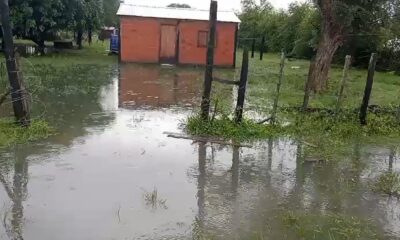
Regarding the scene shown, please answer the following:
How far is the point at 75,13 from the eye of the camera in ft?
80.3

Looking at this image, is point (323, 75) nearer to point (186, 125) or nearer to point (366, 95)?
point (366, 95)

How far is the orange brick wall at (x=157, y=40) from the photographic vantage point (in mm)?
23750

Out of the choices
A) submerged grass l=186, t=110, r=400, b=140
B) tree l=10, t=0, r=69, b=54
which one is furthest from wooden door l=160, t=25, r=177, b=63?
submerged grass l=186, t=110, r=400, b=140

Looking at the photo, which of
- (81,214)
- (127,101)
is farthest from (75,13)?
(81,214)

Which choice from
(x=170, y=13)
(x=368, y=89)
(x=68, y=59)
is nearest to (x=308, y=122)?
(x=368, y=89)

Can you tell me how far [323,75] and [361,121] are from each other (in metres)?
5.47

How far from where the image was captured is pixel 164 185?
7.23 m

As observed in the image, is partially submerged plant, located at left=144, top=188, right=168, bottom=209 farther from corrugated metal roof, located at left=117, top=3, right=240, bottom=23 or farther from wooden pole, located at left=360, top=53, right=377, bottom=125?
corrugated metal roof, located at left=117, top=3, right=240, bottom=23

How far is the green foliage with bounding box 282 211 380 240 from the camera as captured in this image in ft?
19.1

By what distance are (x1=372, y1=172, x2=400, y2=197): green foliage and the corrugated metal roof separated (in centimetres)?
1718

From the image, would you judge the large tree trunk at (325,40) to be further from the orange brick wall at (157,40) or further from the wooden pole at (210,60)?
the orange brick wall at (157,40)

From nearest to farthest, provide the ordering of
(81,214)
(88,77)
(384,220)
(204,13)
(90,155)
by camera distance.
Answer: (81,214) < (384,220) < (90,155) < (88,77) < (204,13)

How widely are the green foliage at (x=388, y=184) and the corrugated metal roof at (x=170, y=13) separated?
676 inches

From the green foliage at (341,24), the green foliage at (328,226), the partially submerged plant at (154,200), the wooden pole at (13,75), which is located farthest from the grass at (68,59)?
the green foliage at (328,226)
